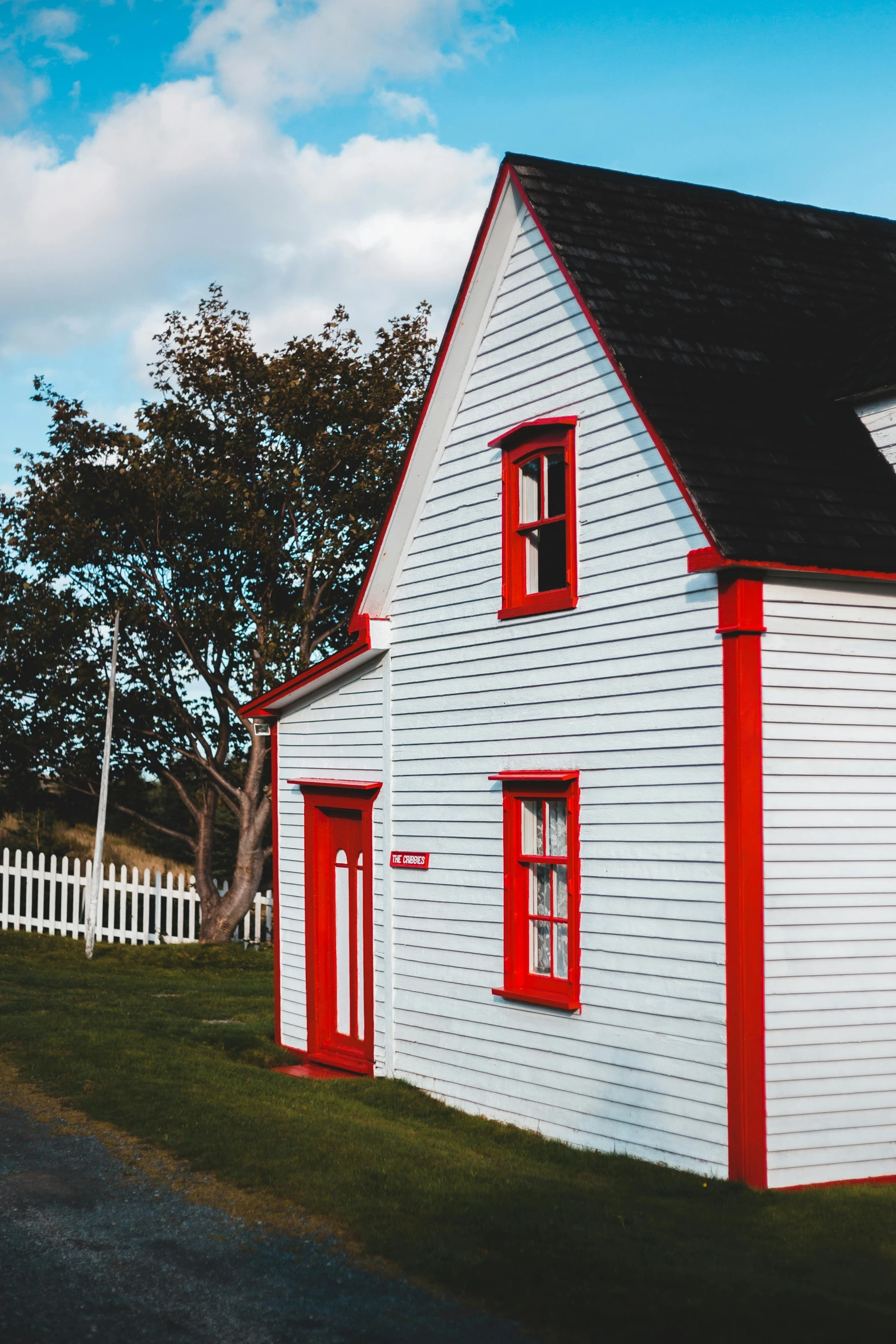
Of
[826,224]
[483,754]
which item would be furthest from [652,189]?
[483,754]

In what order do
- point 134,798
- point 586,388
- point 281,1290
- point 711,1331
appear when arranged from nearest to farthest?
point 711,1331
point 281,1290
point 586,388
point 134,798

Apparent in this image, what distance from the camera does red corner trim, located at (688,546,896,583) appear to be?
9.09 meters

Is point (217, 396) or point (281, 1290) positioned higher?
point (217, 396)

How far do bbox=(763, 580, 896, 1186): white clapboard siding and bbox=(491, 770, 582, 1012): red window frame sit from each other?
195cm

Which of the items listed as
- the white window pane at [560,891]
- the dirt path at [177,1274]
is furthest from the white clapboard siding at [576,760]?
the dirt path at [177,1274]

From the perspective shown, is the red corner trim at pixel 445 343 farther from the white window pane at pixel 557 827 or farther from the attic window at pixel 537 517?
the white window pane at pixel 557 827

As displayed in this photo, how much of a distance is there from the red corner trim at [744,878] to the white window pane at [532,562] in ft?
8.39

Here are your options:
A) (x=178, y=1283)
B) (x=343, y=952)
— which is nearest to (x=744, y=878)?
(x=178, y=1283)

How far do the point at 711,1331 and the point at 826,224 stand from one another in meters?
10.4

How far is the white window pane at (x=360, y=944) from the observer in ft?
45.4

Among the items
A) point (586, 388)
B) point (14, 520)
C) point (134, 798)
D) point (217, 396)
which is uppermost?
point (217, 396)

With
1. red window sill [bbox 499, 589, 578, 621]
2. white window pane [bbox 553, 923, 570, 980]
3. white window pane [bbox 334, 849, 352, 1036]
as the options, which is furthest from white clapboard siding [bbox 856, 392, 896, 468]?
white window pane [bbox 334, 849, 352, 1036]

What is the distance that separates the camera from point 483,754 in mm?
12016

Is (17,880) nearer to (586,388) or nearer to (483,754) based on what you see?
(483,754)
